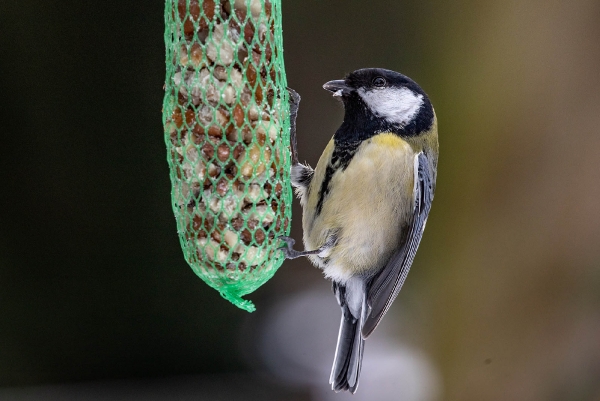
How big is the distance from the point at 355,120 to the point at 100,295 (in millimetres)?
1412

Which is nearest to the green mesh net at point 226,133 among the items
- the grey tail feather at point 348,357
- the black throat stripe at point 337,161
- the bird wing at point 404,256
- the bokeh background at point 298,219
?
the black throat stripe at point 337,161

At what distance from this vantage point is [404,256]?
1762 millimetres

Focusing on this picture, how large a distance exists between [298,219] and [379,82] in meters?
1.10

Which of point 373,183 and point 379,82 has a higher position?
point 379,82

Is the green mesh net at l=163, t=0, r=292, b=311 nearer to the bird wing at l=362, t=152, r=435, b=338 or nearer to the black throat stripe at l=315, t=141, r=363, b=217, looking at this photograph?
the black throat stripe at l=315, t=141, r=363, b=217

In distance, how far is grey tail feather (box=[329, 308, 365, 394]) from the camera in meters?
1.87

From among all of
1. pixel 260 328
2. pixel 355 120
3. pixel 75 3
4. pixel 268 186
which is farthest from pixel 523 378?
pixel 75 3

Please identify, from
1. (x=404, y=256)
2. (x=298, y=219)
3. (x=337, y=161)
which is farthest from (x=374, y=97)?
(x=298, y=219)

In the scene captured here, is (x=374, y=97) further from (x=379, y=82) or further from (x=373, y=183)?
(x=373, y=183)

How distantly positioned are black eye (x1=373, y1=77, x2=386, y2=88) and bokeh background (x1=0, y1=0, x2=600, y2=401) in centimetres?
79

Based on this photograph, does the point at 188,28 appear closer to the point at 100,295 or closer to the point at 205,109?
the point at 205,109

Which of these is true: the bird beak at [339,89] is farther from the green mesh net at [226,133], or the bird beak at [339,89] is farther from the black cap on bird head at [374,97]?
the green mesh net at [226,133]

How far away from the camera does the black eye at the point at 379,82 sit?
1681mm

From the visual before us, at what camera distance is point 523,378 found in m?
2.38
